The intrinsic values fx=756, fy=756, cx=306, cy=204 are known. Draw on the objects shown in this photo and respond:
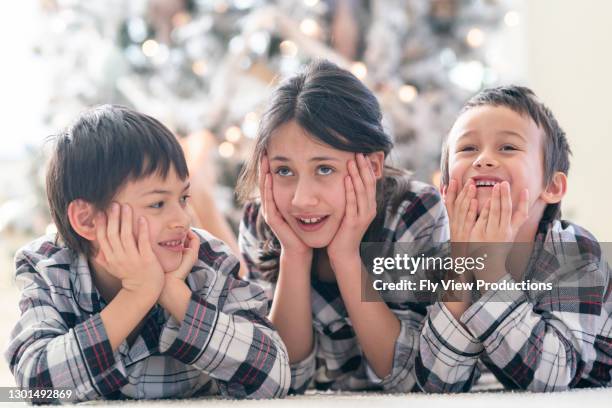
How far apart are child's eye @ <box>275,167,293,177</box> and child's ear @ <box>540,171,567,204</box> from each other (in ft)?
1.37

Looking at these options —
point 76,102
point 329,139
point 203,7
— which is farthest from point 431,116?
point 329,139

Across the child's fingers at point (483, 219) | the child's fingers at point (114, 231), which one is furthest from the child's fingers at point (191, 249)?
the child's fingers at point (483, 219)

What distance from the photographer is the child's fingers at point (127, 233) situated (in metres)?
1.07

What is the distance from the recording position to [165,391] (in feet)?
3.82

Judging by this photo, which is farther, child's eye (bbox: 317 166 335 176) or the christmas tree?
the christmas tree

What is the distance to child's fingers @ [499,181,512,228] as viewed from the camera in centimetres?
113

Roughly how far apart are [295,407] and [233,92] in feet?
5.75

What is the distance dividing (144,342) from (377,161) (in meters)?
0.48

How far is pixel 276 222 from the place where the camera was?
1238mm

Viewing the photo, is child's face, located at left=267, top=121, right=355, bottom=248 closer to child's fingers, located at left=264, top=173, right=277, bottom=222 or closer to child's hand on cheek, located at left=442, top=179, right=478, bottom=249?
child's fingers, located at left=264, top=173, right=277, bottom=222

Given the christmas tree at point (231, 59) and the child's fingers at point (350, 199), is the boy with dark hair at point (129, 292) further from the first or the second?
the christmas tree at point (231, 59)

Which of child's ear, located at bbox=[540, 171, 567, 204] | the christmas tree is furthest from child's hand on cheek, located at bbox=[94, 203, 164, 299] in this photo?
the christmas tree

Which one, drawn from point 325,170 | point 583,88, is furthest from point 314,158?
point 583,88

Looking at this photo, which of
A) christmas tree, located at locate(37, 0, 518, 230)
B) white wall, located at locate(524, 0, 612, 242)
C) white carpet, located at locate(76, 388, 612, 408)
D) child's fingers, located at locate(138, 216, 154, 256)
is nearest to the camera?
white carpet, located at locate(76, 388, 612, 408)
